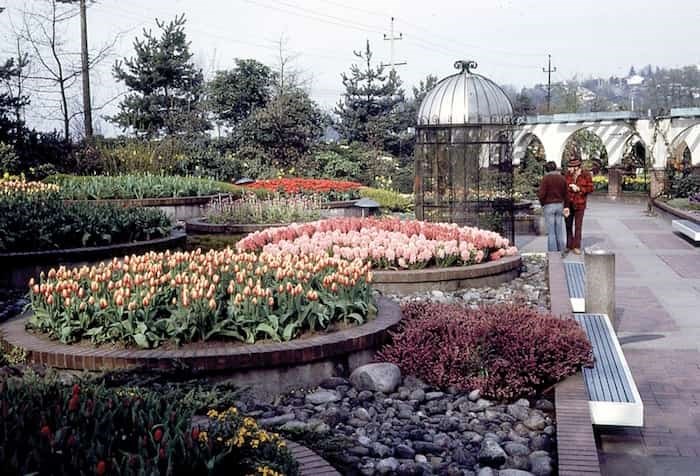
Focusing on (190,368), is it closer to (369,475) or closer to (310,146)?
(369,475)

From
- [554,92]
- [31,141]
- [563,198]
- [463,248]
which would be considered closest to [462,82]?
[563,198]

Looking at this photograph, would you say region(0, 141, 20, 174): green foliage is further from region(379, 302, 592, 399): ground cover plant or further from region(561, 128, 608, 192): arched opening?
region(561, 128, 608, 192): arched opening

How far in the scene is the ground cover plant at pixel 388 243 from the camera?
29.2 feet

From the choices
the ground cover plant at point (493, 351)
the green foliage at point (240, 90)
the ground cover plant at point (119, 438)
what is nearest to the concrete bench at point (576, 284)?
the ground cover plant at point (493, 351)

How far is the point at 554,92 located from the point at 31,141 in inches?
1952

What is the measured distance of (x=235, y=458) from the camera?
309 centimetres

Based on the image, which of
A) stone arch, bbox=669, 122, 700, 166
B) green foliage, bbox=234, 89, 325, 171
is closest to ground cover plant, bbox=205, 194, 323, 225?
green foliage, bbox=234, 89, 325, 171

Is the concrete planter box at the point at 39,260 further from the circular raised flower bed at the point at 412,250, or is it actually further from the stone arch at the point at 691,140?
the stone arch at the point at 691,140

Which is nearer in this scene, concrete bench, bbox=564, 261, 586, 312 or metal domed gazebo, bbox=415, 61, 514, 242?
concrete bench, bbox=564, 261, 586, 312

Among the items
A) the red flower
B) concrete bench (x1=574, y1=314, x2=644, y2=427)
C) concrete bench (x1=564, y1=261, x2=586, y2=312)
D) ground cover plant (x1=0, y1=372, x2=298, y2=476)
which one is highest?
the red flower

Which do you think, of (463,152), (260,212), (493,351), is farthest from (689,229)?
(493,351)

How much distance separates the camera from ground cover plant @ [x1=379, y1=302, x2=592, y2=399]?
5258mm

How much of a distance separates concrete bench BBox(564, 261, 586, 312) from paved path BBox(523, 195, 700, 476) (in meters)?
0.51

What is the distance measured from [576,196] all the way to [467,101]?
8.94ft
